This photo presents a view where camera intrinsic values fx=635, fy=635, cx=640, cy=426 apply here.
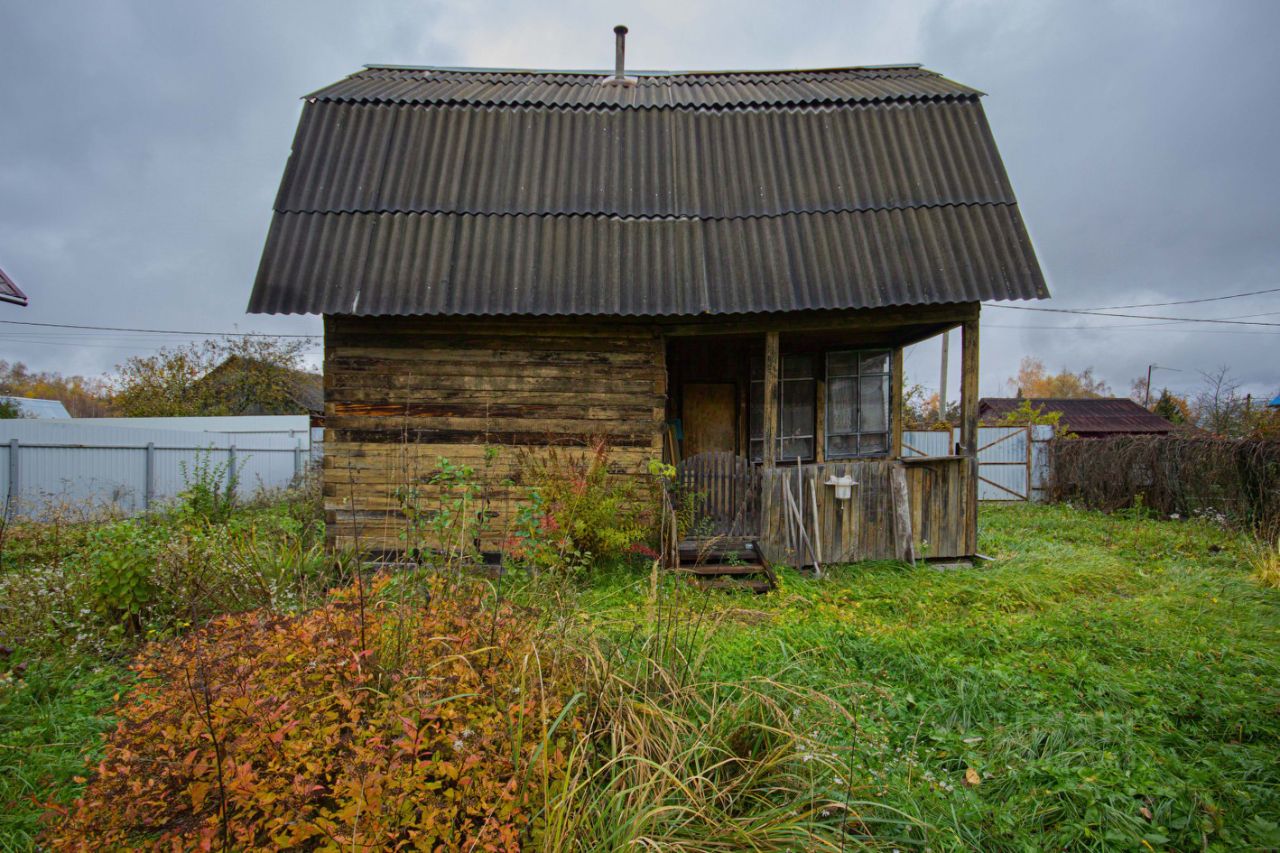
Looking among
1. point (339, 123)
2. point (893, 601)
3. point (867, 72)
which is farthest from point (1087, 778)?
point (867, 72)

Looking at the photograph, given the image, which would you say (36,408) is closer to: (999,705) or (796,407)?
(796,407)

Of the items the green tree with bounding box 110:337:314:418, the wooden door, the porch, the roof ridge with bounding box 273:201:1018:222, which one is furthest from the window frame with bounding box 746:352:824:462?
the green tree with bounding box 110:337:314:418

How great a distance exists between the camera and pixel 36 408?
34656 mm

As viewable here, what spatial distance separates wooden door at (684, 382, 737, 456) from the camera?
1041 centimetres

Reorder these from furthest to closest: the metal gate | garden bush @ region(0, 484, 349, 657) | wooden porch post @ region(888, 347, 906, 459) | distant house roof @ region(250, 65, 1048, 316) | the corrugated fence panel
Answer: the metal gate, the corrugated fence panel, wooden porch post @ region(888, 347, 906, 459), distant house roof @ region(250, 65, 1048, 316), garden bush @ region(0, 484, 349, 657)

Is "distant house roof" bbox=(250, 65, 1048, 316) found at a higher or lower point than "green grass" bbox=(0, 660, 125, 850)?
higher

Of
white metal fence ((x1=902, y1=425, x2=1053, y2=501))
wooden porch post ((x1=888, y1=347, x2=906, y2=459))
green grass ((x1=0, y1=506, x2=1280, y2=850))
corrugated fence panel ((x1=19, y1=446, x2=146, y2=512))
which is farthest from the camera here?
white metal fence ((x1=902, y1=425, x2=1053, y2=501))

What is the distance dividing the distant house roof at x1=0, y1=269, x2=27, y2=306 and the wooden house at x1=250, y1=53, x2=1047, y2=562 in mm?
4212

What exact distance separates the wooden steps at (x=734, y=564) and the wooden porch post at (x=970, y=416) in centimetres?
273

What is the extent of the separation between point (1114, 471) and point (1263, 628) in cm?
962

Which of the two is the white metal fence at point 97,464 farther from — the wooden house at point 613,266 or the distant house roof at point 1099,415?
the distant house roof at point 1099,415

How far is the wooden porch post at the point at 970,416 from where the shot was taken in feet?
24.5

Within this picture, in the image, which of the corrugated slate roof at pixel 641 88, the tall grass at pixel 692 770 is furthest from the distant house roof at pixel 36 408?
the tall grass at pixel 692 770

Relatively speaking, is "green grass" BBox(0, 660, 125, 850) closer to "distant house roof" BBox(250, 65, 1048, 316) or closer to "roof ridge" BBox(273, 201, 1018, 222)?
"distant house roof" BBox(250, 65, 1048, 316)
